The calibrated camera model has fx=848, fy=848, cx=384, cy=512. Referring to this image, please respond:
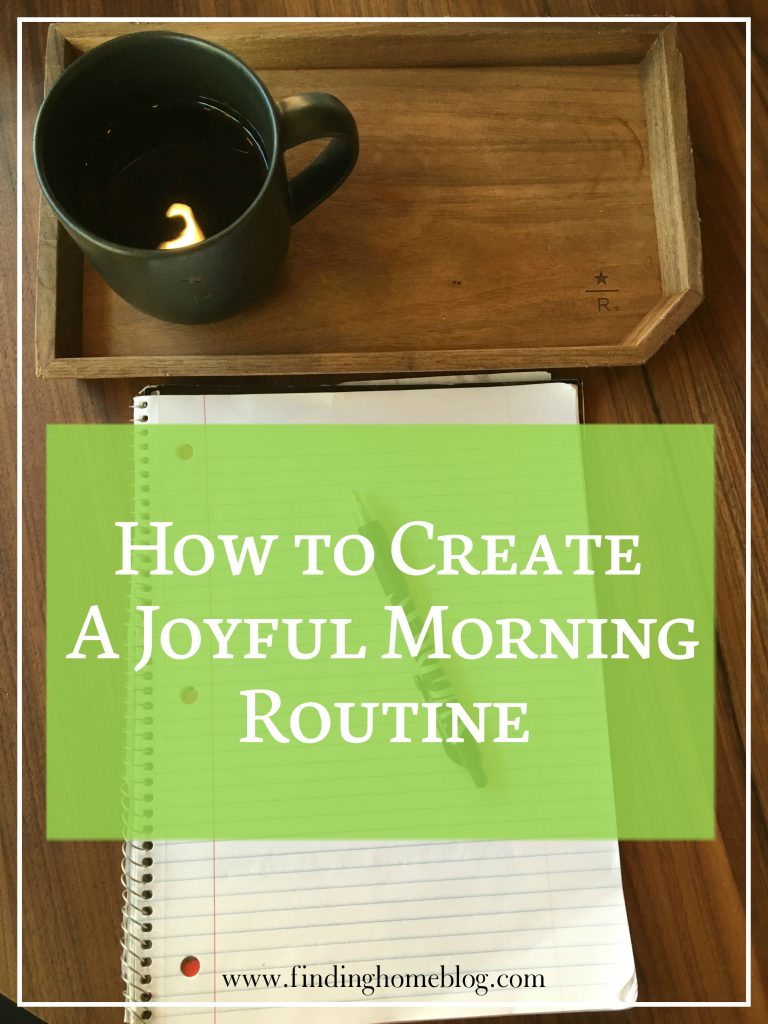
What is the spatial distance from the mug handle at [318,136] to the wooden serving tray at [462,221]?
0.25ft

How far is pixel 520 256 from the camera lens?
576mm

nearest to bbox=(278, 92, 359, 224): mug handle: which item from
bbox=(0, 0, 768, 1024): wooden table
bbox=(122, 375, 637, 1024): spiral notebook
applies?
bbox=(0, 0, 768, 1024): wooden table

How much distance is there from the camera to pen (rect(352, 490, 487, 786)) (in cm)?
54

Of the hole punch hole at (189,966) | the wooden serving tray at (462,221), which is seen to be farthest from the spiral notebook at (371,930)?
the wooden serving tray at (462,221)

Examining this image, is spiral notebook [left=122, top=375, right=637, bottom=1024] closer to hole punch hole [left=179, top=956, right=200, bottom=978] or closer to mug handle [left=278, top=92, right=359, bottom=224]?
hole punch hole [left=179, top=956, right=200, bottom=978]

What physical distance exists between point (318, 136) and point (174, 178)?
0.11m

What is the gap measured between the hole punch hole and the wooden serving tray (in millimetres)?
363

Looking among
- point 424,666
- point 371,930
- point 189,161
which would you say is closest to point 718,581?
point 424,666

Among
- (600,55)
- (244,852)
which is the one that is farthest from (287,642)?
(600,55)

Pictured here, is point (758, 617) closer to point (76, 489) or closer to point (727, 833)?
point (727, 833)

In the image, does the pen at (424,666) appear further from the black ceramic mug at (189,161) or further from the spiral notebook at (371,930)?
the black ceramic mug at (189,161)

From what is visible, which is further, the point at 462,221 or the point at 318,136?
the point at 462,221

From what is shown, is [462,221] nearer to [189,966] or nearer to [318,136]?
[318,136]

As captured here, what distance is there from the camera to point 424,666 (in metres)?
0.55
